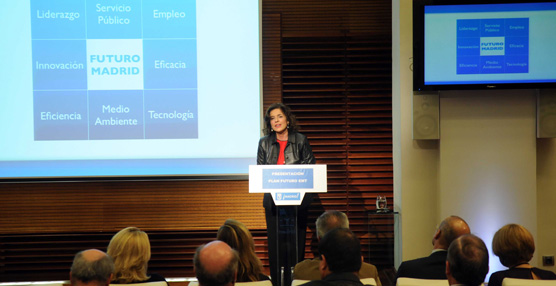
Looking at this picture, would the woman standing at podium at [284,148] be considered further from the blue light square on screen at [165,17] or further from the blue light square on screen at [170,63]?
the blue light square on screen at [165,17]

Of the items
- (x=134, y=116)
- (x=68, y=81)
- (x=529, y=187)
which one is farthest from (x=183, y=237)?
(x=529, y=187)

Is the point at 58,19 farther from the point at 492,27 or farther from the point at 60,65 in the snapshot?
the point at 492,27

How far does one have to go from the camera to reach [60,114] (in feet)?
19.2

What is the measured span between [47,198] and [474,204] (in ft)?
13.8

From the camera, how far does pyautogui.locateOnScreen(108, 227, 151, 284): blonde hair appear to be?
125 inches

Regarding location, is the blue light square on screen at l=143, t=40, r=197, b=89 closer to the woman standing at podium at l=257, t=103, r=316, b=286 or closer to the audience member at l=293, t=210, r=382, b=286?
the woman standing at podium at l=257, t=103, r=316, b=286

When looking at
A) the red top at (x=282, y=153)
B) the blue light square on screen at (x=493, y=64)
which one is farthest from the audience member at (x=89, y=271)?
the blue light square on screen at (x=493, y=64)

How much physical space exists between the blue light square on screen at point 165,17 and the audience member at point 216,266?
3.88m

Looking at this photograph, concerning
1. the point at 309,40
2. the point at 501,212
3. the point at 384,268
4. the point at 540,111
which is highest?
the point at 309,40

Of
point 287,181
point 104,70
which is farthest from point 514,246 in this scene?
point 104,70

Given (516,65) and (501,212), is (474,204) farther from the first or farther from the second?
(516,65)

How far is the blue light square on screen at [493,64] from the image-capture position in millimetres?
5246

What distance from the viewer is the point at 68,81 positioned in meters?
5.86

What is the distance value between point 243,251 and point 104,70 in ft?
10.6
